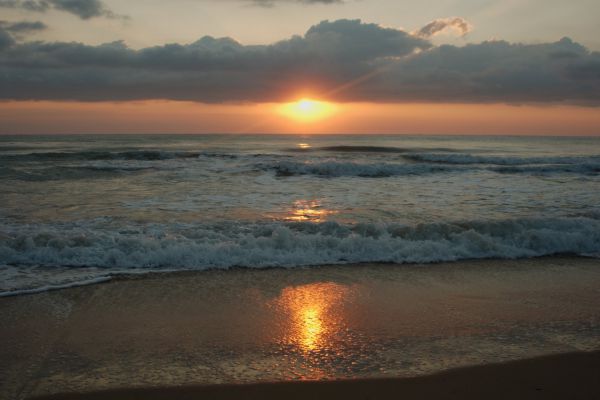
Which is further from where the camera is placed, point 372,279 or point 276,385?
point 372,279

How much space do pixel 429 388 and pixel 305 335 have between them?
1.32 m

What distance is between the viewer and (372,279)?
633cm

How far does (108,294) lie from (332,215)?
5809 mm

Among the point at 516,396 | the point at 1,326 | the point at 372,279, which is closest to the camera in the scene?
the point at 516,396

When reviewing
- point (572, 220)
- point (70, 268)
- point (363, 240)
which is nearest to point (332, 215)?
point (363, 240)

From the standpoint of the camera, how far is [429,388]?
341 cm

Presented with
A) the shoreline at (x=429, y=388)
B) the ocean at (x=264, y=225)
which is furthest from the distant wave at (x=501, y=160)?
the shoreline at (x=429, y=388)

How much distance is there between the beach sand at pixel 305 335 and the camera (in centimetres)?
349

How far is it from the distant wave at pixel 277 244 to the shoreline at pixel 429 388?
345 cm

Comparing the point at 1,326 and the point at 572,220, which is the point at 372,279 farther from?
the point at 572,220

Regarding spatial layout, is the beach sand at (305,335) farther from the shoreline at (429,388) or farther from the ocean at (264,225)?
the ocean at (264,225)

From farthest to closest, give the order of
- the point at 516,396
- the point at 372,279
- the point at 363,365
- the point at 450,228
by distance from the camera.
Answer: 1. the point at 450,228
2. the point at 372,279
3. the point at 363,365
4. the point at 516,396

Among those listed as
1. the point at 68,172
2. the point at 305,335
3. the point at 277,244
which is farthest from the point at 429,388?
the point at 68,172

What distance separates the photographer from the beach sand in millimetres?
3486
